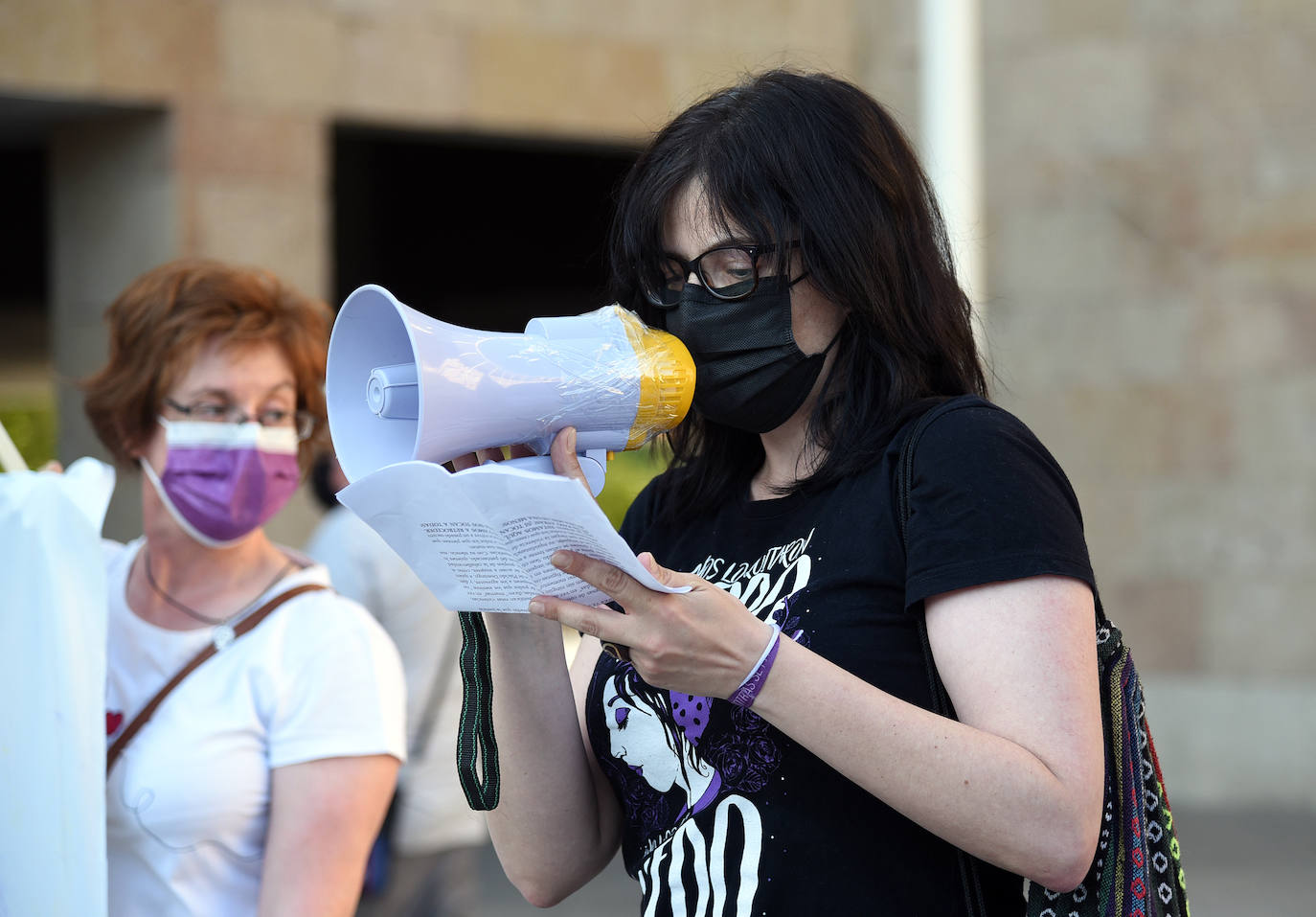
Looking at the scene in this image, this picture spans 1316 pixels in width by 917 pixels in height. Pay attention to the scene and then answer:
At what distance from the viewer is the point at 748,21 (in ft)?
24.3

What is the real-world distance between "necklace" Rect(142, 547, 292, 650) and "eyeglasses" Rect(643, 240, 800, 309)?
1.23 m

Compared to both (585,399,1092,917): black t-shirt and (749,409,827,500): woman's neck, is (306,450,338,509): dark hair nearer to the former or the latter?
(749,409,827,500): woman's neck

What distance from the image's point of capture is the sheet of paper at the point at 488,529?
1492 mm

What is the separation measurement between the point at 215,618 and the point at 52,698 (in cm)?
44

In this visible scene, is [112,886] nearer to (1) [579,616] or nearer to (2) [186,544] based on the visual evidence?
(2) [186,544]

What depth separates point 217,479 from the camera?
9.44 ft

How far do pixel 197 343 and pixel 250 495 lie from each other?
1.11 feet

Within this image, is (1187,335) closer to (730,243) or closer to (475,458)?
(730,243)

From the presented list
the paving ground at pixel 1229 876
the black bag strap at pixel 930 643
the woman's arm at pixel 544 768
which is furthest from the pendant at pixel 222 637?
the paving ground at pixel 1229 876

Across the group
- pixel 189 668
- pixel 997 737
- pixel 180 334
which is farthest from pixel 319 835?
pixel 997 737

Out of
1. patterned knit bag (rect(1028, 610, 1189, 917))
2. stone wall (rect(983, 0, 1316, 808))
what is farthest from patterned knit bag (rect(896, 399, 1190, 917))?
stone wall (rect(983, 0, 1316, 808))

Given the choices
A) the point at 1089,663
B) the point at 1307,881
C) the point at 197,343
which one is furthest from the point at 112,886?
the point at 1307,881

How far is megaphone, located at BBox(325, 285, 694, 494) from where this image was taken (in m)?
1.66

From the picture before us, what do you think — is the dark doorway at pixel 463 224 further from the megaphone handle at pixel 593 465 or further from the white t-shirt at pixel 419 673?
the megaphone handle at pixel 593 465
